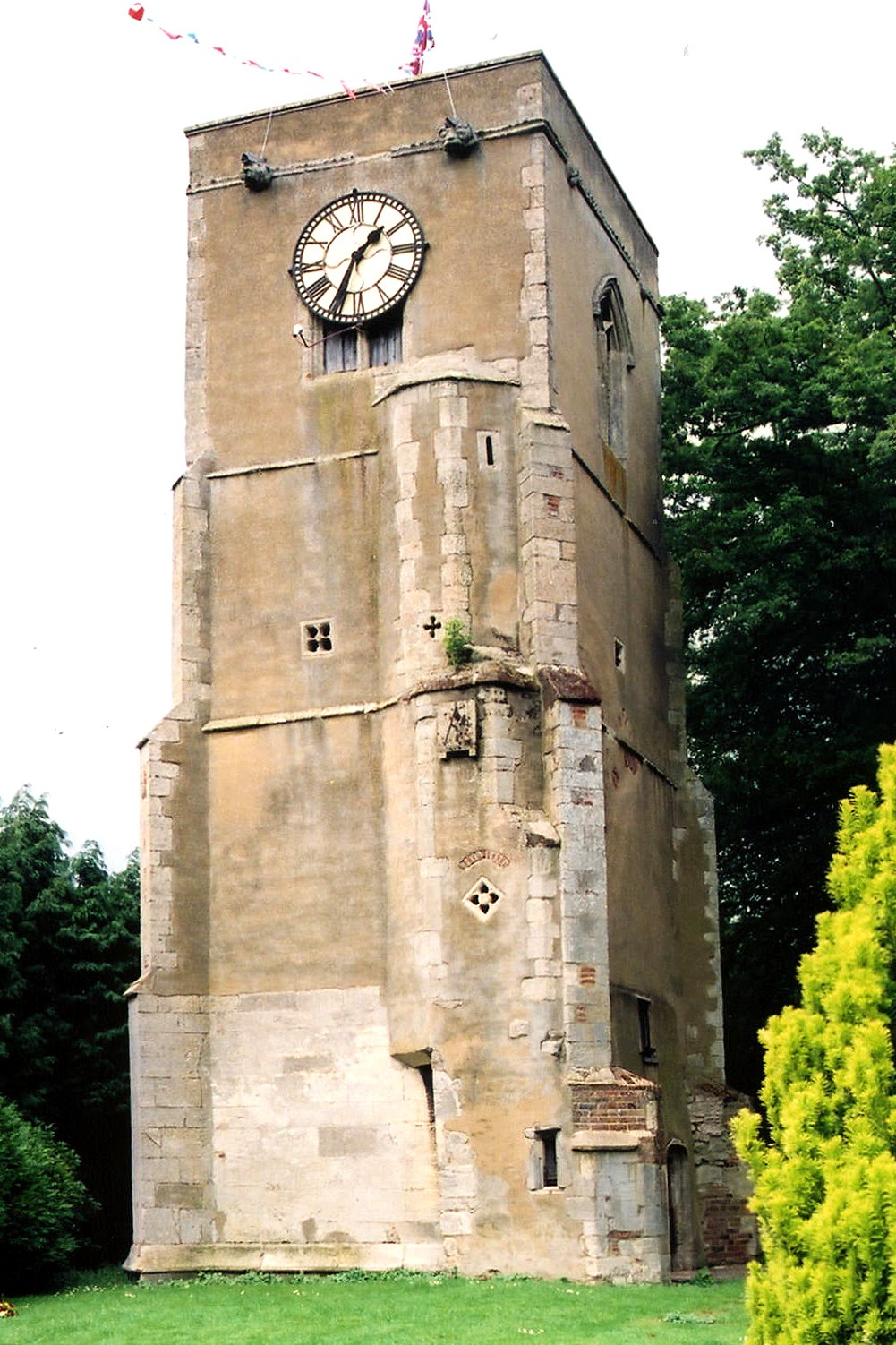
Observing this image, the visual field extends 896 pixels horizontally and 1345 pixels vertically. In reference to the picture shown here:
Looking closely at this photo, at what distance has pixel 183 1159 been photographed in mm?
26266

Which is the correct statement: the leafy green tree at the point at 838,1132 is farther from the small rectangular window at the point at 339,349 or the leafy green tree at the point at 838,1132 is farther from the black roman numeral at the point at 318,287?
the black roman numeral at the point at 318,287

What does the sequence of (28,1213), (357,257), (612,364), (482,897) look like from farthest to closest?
(612,364), (357,257), (28,1213), (482,897)

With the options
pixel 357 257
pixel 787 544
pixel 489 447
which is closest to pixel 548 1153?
pixel 489 447

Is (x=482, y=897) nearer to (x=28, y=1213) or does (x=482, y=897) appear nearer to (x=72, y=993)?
(x=28, y=1213)

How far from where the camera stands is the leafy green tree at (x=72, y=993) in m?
31.9

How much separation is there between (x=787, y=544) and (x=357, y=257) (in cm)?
735

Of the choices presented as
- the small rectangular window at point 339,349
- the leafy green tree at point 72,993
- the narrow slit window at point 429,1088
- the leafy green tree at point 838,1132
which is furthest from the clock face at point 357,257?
the leafy green tree at point 838,1132

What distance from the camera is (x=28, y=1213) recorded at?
25812mm

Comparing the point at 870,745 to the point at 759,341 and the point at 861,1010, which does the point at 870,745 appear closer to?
the point at 759,341

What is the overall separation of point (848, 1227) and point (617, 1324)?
35.1ft

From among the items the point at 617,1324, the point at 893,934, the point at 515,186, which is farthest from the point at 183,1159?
the point at 893,934

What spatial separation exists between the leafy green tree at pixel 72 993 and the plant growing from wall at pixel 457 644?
905 centimetres

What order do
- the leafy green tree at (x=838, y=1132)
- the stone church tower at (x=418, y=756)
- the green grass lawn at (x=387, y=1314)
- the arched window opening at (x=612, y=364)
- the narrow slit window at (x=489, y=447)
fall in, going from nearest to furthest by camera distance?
the leafy green tree at (x=838, y=1132) < the green grass lawn at (x=387, y=1314) < the stone church tower at (x=418, y=756) < the narrow slit window at (x=489, y=447) < the arched window opening at (x=612, y=364)

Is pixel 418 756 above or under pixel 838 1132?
above
